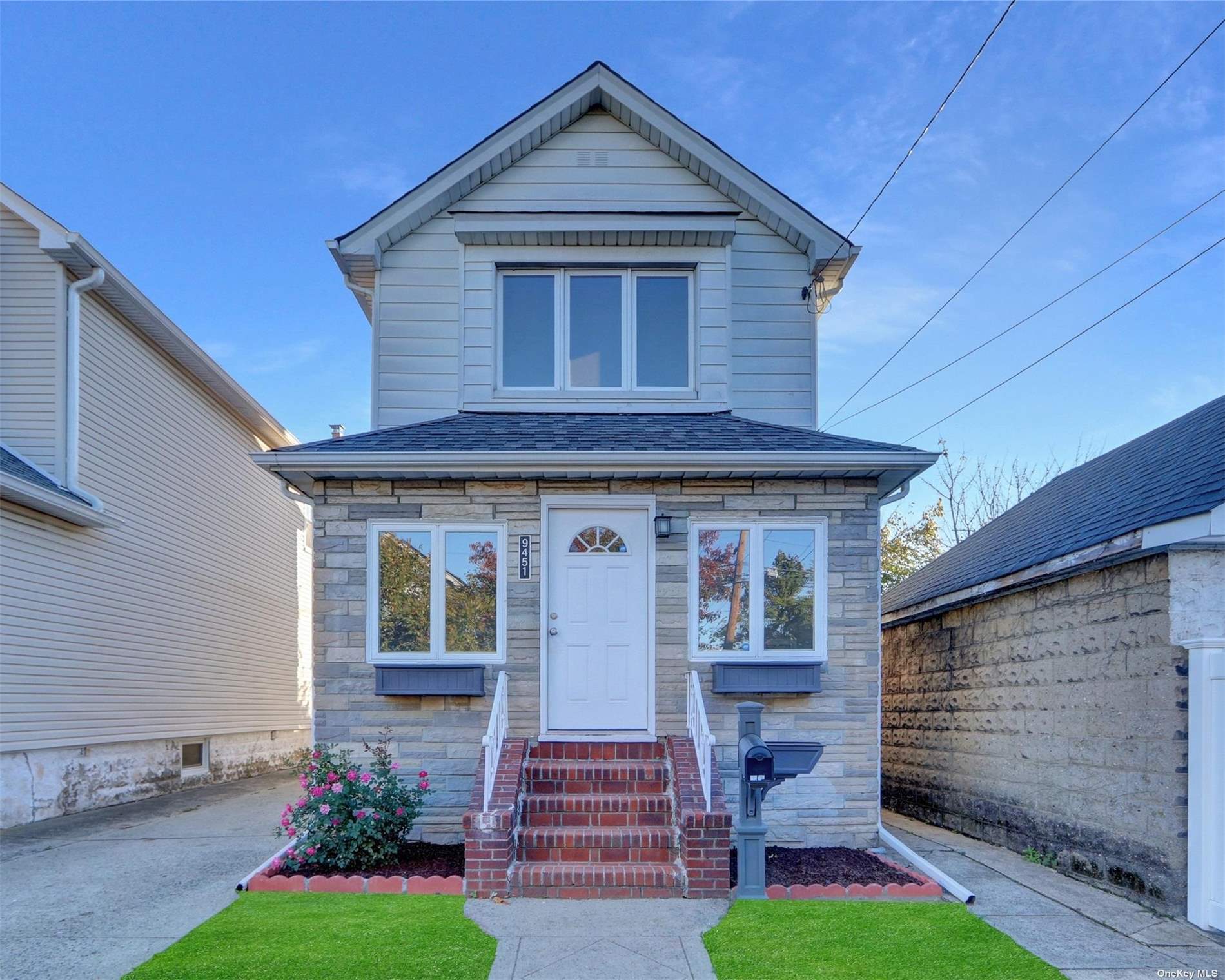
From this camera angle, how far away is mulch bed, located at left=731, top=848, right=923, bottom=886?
646cm

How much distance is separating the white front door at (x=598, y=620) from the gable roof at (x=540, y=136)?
340cm

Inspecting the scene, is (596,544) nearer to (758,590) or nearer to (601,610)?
(601,610)

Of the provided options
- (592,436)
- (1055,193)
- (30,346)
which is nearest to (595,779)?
(592,436)

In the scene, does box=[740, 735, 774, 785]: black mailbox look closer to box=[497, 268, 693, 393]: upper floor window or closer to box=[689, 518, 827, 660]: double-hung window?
box=[689, 518, 827, 660]: double-hung window

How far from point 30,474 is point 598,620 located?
19.7 ft

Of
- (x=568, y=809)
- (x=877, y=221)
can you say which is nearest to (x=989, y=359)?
(x=877, y=221)

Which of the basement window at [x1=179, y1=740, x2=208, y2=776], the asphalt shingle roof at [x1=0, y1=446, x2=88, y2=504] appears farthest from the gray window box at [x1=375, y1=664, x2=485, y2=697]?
the basement window at [x1=179, y1=740, x2=208, y2=776]

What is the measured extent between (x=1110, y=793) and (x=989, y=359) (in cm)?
1473

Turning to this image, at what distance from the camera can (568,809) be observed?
6969mm

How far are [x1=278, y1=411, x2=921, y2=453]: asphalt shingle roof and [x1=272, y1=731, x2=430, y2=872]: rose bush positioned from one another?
100 inches

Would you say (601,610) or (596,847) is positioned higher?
(601,610)

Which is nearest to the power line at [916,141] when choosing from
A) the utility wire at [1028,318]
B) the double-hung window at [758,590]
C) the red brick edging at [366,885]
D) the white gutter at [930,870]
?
the utility wire at [1028,318]

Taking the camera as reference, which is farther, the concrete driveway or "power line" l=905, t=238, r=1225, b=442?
"power line" l=905, t=238, r=1225, b=442

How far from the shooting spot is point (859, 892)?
617cm
